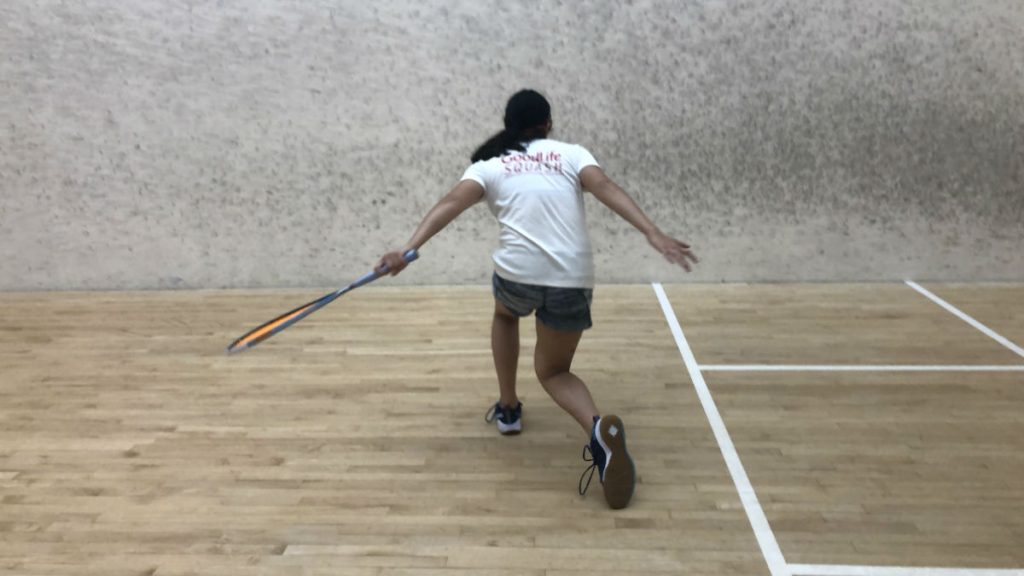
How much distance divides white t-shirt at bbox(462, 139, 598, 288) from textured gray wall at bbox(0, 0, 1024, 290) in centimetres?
176

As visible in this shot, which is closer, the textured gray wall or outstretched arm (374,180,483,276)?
outstretched arm (374,180,483,276)

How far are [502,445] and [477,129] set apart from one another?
1.89 metres

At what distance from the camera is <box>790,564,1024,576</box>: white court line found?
1478 mm

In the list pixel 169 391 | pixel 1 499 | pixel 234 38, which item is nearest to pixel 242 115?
pixel 234 38

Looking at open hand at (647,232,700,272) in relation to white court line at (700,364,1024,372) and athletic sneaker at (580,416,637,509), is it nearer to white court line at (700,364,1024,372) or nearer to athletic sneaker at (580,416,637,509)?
athletic sneaker at (580,416,637,509)

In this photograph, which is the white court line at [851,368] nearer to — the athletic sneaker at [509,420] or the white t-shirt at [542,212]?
the athletic sneaker at [509,420]

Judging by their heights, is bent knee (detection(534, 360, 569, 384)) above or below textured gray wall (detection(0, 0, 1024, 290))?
below

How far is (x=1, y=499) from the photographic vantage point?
182 centimetres

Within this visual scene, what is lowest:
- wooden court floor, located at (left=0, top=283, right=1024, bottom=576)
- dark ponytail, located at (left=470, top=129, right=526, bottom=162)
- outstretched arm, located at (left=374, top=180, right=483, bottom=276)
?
wooden court floor, located at (left=0, top=283, right=1024, bottom=576)

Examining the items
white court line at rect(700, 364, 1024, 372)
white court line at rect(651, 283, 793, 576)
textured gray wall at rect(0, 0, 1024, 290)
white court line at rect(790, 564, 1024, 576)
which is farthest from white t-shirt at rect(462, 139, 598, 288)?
textured gray wall at rect(0, 0, 1024, 290)

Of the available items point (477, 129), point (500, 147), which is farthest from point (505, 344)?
point (477, 129)

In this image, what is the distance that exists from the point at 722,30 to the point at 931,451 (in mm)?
2159

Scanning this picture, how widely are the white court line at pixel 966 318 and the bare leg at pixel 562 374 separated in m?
1.88

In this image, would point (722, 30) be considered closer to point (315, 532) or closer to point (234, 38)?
point (234, 38)
